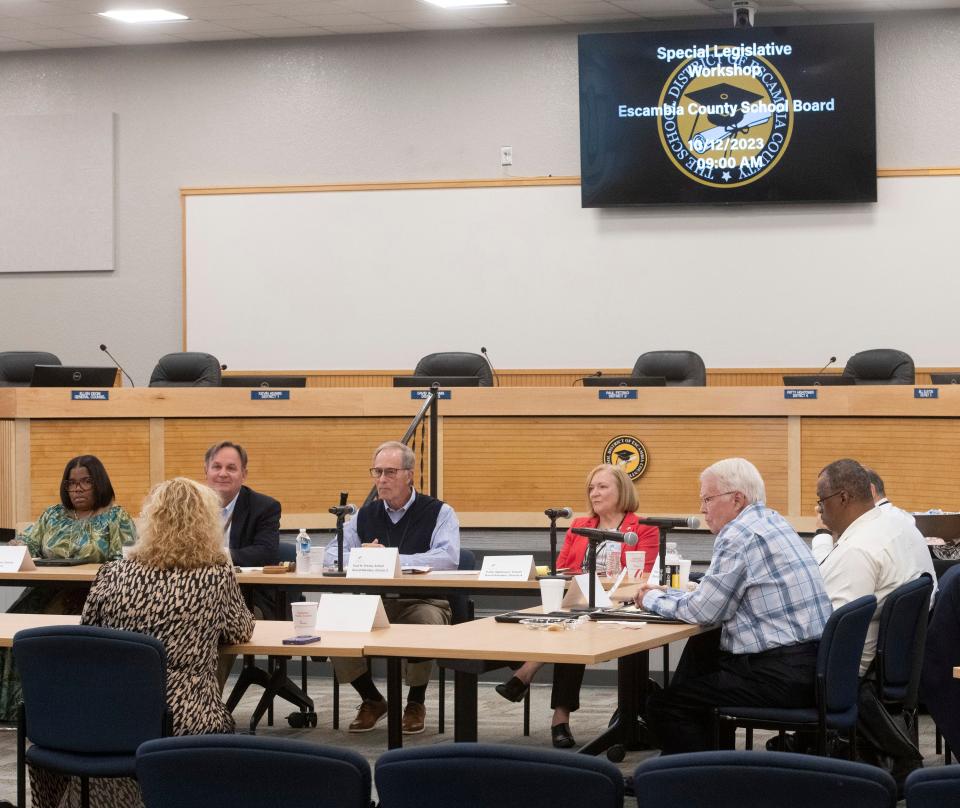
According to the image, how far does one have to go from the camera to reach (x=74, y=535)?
6.07m

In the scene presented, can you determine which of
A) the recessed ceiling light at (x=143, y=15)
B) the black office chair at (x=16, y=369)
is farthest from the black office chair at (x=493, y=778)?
the recessed ceiling light at (x=143, y=15)

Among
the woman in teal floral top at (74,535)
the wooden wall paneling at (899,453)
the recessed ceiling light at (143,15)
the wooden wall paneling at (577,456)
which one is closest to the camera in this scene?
the woman in teal floral top at (74,535)

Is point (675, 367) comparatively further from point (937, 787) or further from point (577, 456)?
point (937, 787)

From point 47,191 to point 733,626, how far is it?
945 cm

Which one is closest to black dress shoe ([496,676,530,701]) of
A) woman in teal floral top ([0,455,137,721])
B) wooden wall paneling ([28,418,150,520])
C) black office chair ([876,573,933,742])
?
black office chair ([876,573,933,742])

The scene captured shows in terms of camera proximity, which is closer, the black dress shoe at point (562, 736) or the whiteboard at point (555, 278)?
the black dress shoe at point (562, 736)

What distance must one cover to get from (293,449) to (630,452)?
203 cm

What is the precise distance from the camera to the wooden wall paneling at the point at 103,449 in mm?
8586

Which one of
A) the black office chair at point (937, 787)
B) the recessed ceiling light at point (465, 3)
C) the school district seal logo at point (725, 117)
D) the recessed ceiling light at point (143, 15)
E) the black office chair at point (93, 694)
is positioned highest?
the recessed ceiling light at point (143, 15)

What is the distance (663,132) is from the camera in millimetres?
11234

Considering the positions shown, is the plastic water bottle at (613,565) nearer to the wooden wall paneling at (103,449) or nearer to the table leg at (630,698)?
the table leg at (630,698)

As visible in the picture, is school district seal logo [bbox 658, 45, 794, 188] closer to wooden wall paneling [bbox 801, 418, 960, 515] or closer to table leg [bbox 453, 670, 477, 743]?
wooden wall paneling [bbox 801, 418, 960, 515]

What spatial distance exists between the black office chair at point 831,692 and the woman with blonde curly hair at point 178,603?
1501 mm

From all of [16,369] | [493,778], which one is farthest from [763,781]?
[16,369]
